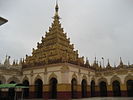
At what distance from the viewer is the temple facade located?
20609 mm

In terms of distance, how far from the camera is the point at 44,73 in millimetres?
22062

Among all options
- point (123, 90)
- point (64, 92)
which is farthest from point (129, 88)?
point (64, 92)

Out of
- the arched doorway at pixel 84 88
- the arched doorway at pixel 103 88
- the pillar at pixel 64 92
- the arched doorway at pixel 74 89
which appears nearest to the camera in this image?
the pillar at pixel 64 92

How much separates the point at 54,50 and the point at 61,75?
5.38 meters

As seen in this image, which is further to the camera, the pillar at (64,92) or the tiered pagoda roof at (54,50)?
the tiered pagoda roof at (54,50)

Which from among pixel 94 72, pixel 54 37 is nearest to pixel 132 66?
pixel 94 72

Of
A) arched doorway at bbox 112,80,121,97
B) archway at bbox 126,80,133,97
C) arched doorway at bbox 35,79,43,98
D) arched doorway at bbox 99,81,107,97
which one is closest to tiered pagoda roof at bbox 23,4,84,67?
arched doorway at bbox 35,79,43,98

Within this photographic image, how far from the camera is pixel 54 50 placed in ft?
78.9

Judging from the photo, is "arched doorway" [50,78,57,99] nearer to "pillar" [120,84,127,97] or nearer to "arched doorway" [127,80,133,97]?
"pillar" [120,84,127,97]

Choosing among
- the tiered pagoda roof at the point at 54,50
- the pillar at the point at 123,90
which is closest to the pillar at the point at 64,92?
the tiered pagoda roof at the point at 54,50

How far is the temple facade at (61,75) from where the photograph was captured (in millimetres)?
20609

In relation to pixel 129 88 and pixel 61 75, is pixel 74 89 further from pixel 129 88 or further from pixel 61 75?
pixel 129 88

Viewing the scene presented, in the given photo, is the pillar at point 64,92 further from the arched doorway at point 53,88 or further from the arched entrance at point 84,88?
the arched entrance at point 84,88

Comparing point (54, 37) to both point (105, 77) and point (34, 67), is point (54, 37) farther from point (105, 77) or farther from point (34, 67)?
point (105, 77)
